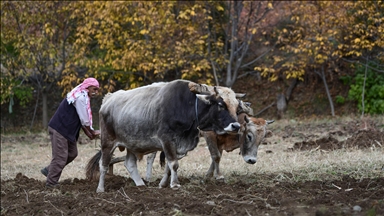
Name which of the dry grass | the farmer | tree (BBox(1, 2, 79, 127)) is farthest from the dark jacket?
tree (BBox(1, 2, 79, 127))

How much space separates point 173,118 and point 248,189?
165cm

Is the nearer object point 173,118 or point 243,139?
point 173,118

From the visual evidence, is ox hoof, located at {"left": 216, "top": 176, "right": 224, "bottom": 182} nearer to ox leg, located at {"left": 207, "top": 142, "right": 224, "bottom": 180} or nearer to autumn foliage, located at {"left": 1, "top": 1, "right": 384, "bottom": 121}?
ox leg, located at {"left": 207, "top": 142, "right": 224, "bottom": 180}

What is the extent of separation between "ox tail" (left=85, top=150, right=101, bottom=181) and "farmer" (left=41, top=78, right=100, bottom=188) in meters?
0.55

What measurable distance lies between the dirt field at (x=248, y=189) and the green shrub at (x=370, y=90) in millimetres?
9778

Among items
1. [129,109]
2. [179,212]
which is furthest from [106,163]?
[179,212]

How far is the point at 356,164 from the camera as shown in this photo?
10219 mm

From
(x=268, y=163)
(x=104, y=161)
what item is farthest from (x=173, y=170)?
(x=268, y=163)

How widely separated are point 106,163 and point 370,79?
1682 cm

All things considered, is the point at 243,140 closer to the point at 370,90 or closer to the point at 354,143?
the point at 354,143

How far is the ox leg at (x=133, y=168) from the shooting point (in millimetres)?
10437

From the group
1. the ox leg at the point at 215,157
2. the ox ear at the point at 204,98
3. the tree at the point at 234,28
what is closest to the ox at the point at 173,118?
the ox ear at the point at 204,98

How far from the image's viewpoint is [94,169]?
11.3m

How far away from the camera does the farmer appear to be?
1062 centimetres
